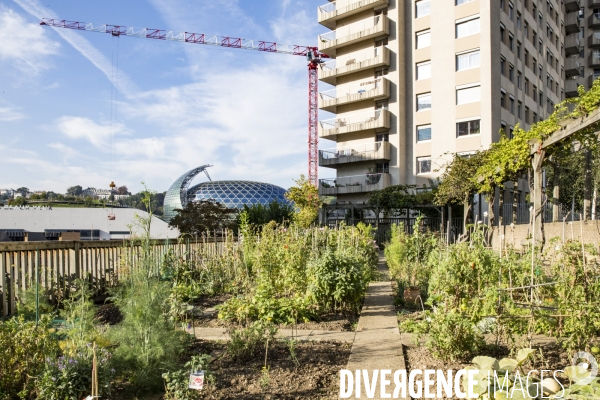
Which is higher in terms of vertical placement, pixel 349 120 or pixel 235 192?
pixel 349 120

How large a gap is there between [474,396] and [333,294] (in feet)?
12.3

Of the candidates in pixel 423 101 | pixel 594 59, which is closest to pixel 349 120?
pixel 423 101

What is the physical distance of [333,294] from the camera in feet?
23.3

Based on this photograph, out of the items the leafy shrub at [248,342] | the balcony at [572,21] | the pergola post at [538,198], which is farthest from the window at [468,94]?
the leafy shrub at [248,342]

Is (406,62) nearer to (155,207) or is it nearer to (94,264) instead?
(94,264)

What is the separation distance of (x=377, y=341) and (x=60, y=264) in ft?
21.3

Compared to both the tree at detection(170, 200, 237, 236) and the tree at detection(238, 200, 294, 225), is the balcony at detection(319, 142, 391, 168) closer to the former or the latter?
the tree at detection(238, 200, 294, 225)

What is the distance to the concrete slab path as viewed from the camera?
15.1ft

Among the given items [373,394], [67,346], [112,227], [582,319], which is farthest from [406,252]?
[112,227]

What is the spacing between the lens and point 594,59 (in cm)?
4778

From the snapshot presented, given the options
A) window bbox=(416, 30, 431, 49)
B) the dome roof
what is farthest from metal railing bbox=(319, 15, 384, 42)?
the dome roof

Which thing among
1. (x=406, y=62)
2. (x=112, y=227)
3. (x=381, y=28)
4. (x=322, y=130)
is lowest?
(x=112, y=227)

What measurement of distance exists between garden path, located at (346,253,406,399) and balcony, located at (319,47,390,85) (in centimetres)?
2694

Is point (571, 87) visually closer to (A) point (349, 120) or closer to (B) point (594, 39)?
(B) point (594, 39)
